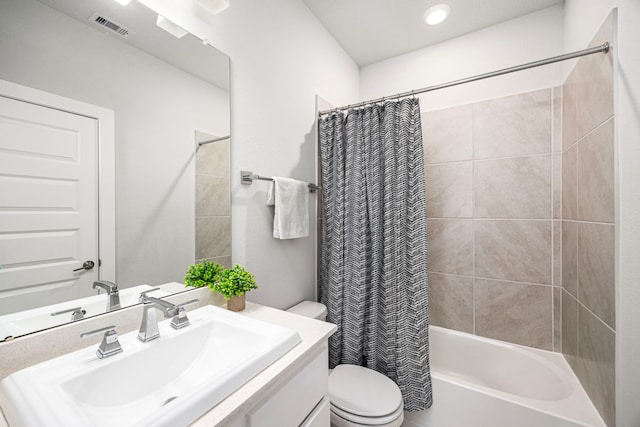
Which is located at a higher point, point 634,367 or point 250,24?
point 250,24

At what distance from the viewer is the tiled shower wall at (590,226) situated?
3.59 ft

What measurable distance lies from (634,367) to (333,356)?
1.33m

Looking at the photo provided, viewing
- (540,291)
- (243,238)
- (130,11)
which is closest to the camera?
(130,11)

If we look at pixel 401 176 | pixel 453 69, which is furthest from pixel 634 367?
pixel 453 69

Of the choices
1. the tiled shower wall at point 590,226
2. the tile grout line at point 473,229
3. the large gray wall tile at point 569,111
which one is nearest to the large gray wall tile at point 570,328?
the tiled shower wall at point 590,226

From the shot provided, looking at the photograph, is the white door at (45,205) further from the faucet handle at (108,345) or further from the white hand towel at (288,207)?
the white hand towel at (288,207)

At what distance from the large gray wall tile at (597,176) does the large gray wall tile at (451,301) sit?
833 millimetres

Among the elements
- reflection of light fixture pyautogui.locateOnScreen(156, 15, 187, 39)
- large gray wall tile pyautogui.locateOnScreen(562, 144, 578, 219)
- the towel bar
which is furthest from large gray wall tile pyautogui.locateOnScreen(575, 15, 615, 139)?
reflection of light fixture pyautogui.locateOnScreen(156, 15, 187, 39)

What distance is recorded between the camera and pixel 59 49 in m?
0.77

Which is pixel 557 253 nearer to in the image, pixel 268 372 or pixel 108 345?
pixel 268 372

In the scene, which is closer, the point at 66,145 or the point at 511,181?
the point at 66,145

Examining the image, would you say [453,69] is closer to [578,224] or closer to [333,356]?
[578,224]

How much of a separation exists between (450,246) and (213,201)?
169cm

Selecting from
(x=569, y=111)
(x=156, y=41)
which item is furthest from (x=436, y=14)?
(x=156, y=41)
